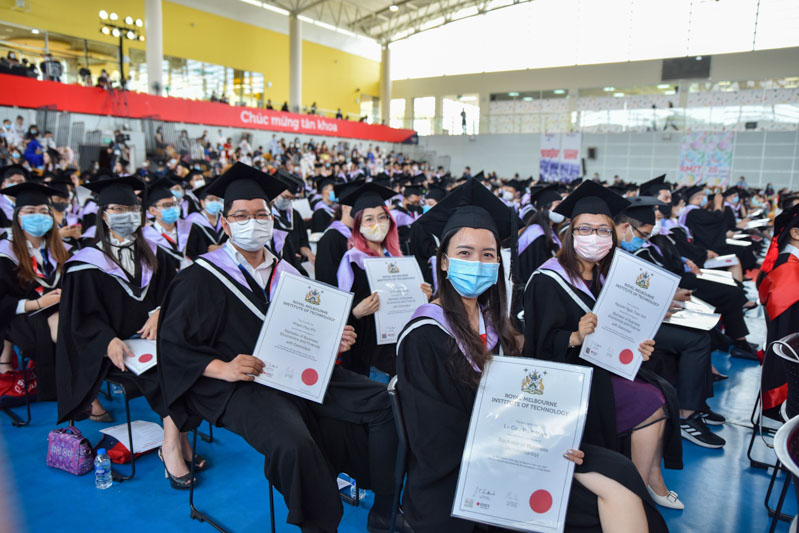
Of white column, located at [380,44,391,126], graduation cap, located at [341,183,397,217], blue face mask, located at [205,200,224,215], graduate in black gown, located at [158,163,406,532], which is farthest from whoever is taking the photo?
white column, located at [380,44,391,126]

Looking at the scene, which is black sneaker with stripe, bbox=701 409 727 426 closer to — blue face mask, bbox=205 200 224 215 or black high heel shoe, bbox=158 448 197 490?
black high heel shoe, bbox=158 448 197 490

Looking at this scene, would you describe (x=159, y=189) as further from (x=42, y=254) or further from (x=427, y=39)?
(x=427, y=39)

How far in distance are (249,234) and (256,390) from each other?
836mm

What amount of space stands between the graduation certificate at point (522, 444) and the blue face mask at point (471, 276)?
15.3 inches

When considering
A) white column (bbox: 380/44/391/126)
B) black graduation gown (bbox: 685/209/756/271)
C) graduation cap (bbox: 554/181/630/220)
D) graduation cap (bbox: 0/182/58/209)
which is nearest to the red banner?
white column (bbox: 380/44/391/126)

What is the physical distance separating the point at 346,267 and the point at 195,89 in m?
26.1

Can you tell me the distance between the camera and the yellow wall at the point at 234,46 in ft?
68.6

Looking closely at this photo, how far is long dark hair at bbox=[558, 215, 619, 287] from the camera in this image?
311cm

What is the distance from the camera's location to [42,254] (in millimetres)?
4254

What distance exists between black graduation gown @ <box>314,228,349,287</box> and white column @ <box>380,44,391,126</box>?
32.7 metres

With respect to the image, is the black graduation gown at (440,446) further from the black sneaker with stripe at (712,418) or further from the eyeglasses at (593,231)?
the black sneaker with stripe at (712,418)

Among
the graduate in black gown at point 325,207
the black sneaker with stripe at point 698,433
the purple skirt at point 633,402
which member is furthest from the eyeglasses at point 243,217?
the graduate in black gown at point 325,207

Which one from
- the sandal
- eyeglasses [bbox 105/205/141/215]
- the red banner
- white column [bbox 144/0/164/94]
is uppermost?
white column [bbox 144/0/164/94]

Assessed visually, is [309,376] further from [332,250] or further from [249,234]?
[332,250]
